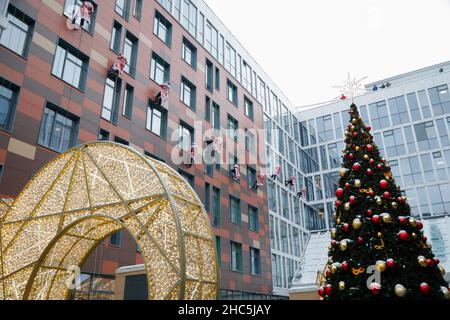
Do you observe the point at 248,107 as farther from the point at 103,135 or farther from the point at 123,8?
the point at 103,135

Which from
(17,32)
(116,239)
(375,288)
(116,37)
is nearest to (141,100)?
(116,37)

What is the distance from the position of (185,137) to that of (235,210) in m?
7.52

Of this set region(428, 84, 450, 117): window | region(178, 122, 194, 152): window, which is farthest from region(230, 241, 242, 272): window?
region(428, 84, 450, 117): window

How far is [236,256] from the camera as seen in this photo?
90.2 feet

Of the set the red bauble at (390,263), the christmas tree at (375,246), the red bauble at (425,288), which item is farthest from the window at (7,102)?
the red bauble at (425,288)

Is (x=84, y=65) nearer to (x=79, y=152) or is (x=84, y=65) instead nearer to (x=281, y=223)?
(x=79, y=152)

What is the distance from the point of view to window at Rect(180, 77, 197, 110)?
2653 centimetres

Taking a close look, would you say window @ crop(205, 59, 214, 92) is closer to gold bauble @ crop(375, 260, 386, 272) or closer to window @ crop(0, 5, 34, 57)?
window @ crop(0, 5, 34, 57)

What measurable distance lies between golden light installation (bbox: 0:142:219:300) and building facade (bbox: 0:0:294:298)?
6449mm

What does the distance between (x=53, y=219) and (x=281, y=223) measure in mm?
29773

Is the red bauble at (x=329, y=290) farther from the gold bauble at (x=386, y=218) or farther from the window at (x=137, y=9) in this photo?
the window at (x=137, y=9)

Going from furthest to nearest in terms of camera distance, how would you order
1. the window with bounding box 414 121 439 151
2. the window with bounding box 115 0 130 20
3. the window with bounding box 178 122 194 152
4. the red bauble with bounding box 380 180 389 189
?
the window with bounding box 414 121 439 151
the window with bounding box 178 122 194 152
the window with bounding box 115 0 130 20
the red bauble with bounding box 380 180 389 189

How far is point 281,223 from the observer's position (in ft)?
119

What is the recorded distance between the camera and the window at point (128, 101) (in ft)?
69.0
